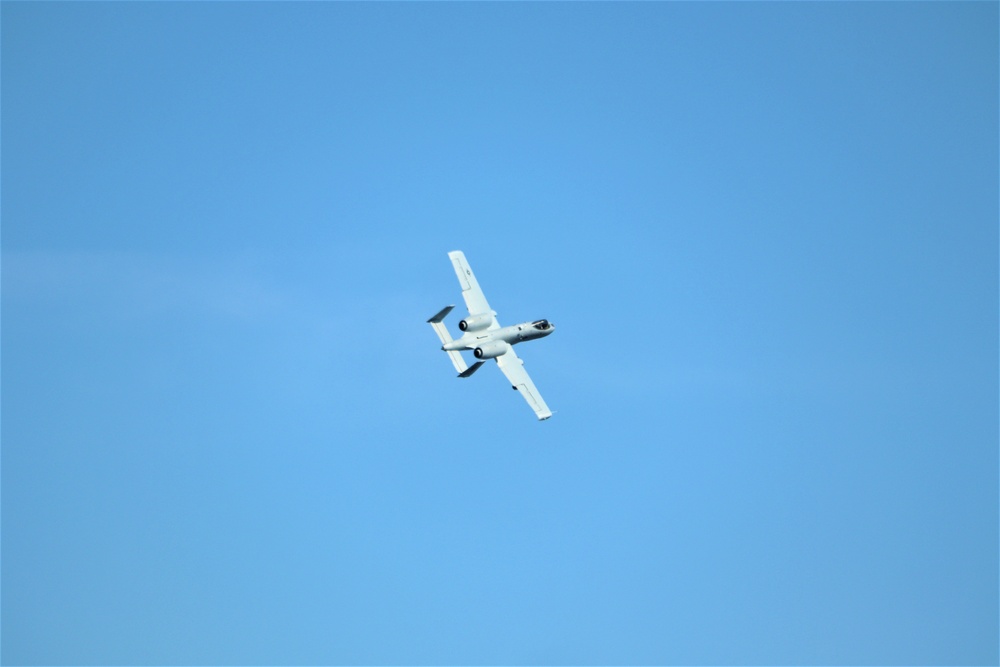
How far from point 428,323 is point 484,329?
16.3 feet

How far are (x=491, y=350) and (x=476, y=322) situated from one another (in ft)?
8.14

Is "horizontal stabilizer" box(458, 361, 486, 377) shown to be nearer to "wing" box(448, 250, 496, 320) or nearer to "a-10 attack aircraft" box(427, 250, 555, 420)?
"a-10 attack aircraft" box(427, 250, 555, 420)

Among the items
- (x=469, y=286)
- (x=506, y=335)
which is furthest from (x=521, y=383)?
(x=469, y=286)

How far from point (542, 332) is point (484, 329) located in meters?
5.59

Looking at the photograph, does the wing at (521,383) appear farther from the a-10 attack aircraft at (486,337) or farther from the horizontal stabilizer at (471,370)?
the horizontal stabilizer at (471,370)

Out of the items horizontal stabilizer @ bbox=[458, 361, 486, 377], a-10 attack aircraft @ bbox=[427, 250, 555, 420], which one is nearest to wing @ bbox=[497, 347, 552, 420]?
a-10 attack aircraft @ bbox=[427, 250, 555, 420]

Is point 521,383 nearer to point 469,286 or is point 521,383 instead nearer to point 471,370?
point 471,370

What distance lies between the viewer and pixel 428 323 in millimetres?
127438

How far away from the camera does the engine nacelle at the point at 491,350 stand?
128250 millimetres

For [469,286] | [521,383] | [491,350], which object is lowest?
[521,383]

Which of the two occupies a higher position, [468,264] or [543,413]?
[468,264]

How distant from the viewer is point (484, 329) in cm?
12988

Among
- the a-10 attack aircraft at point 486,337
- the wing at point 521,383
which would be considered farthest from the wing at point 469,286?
the wing at point 521,383

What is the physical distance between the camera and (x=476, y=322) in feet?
424
